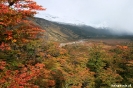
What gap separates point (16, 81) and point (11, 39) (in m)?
3.46

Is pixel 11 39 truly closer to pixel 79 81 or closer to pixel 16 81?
pixel 16 81

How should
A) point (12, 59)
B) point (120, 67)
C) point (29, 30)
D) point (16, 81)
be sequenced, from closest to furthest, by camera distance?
point (16, 81), point (29, 30), point (12, 59), point (120, 67)

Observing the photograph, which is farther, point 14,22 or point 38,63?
point 38,63

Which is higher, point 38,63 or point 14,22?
point 14,22

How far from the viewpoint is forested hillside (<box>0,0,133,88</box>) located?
1578 centimetres

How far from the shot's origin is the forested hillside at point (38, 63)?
1578 cm

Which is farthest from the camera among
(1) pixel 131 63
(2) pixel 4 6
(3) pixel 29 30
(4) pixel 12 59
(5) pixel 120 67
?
(5) pixel 120 67

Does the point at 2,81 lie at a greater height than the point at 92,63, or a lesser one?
greater

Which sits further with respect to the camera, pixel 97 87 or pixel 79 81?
pixel 97 87

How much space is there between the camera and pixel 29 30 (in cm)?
1673

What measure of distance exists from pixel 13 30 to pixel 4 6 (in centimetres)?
239

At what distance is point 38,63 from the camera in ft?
85.8

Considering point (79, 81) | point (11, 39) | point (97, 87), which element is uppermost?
point (11, 39)

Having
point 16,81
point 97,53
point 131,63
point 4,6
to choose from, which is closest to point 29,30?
A: point 4,6
